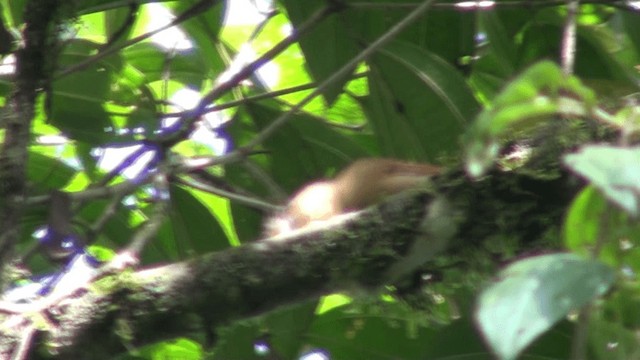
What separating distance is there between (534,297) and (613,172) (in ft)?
0.27

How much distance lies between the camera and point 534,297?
0.52m

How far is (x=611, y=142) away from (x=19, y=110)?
2.55 ft

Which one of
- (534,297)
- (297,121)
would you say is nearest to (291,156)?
(297,121)

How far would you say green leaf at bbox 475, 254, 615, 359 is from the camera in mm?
499

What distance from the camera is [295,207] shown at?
1680 mm

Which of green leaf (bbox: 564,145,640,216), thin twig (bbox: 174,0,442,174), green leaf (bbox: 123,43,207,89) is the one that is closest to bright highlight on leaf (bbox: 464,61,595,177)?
green leaf (bbox: 564,145,640,216)

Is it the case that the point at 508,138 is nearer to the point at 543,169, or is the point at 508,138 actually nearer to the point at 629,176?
the point at 543,169

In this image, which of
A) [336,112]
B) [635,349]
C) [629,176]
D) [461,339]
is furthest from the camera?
[336,112]

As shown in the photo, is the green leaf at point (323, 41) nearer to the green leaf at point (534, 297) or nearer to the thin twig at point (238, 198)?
the thin twig at point (238, 198)

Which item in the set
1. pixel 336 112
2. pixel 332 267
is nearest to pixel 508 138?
pixel 332 267

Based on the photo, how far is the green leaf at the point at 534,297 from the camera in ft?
1.64

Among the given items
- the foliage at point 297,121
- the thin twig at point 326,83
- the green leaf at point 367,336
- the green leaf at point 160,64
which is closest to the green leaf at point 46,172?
the foliage at point 297,121

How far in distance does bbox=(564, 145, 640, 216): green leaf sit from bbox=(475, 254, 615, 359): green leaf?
50 millimetres

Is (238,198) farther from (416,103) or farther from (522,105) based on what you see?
(522,105)
